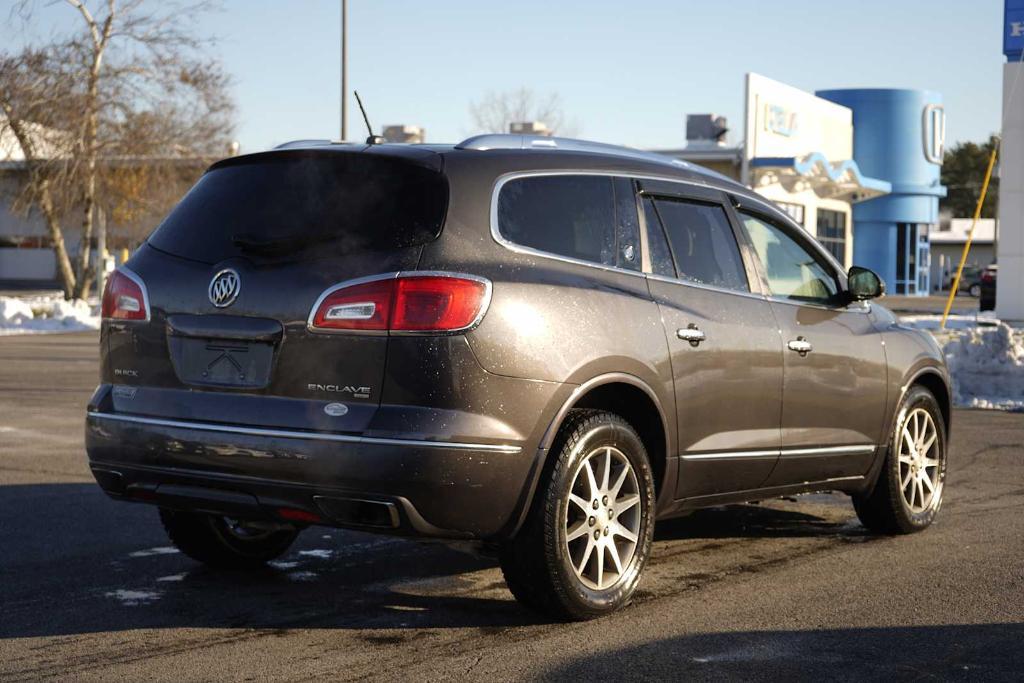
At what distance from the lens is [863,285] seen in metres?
7.05

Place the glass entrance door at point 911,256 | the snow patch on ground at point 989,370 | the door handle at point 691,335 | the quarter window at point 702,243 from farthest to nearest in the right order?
the glass entrance door at point 911,256 < the snow patch on ground at point 989,370 < the quarter window at point 702,243 < the door handle at point 691,335

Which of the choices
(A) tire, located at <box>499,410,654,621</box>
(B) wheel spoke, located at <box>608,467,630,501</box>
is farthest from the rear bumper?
(B) wheel spoke, located at <box>608,467,630,501</box>

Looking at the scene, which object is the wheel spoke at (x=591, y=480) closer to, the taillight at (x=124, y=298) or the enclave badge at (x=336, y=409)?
the enclave badge at (x=336, y=409)

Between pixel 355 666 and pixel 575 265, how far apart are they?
175cm

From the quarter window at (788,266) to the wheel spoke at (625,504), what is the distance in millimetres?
1515

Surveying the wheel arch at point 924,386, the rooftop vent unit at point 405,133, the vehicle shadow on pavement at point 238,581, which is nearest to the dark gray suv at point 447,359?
the vehicle shadow on pavement at point 238,581

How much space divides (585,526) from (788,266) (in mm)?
2153

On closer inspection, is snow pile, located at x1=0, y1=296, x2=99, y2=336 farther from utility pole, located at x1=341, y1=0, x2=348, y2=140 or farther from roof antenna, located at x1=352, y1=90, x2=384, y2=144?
roof antenna, located at x1=352, y1=90, x2=384, y2=144

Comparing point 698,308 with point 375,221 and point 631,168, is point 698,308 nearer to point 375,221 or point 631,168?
point 631,168

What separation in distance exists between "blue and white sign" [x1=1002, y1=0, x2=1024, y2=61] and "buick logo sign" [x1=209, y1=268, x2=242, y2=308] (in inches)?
1043

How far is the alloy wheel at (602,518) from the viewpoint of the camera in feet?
17.7

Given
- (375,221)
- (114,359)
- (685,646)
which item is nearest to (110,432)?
(114,359)

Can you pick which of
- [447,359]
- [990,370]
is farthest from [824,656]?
[990,370]

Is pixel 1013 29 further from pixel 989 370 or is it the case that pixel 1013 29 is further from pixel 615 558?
pixel 615 558
